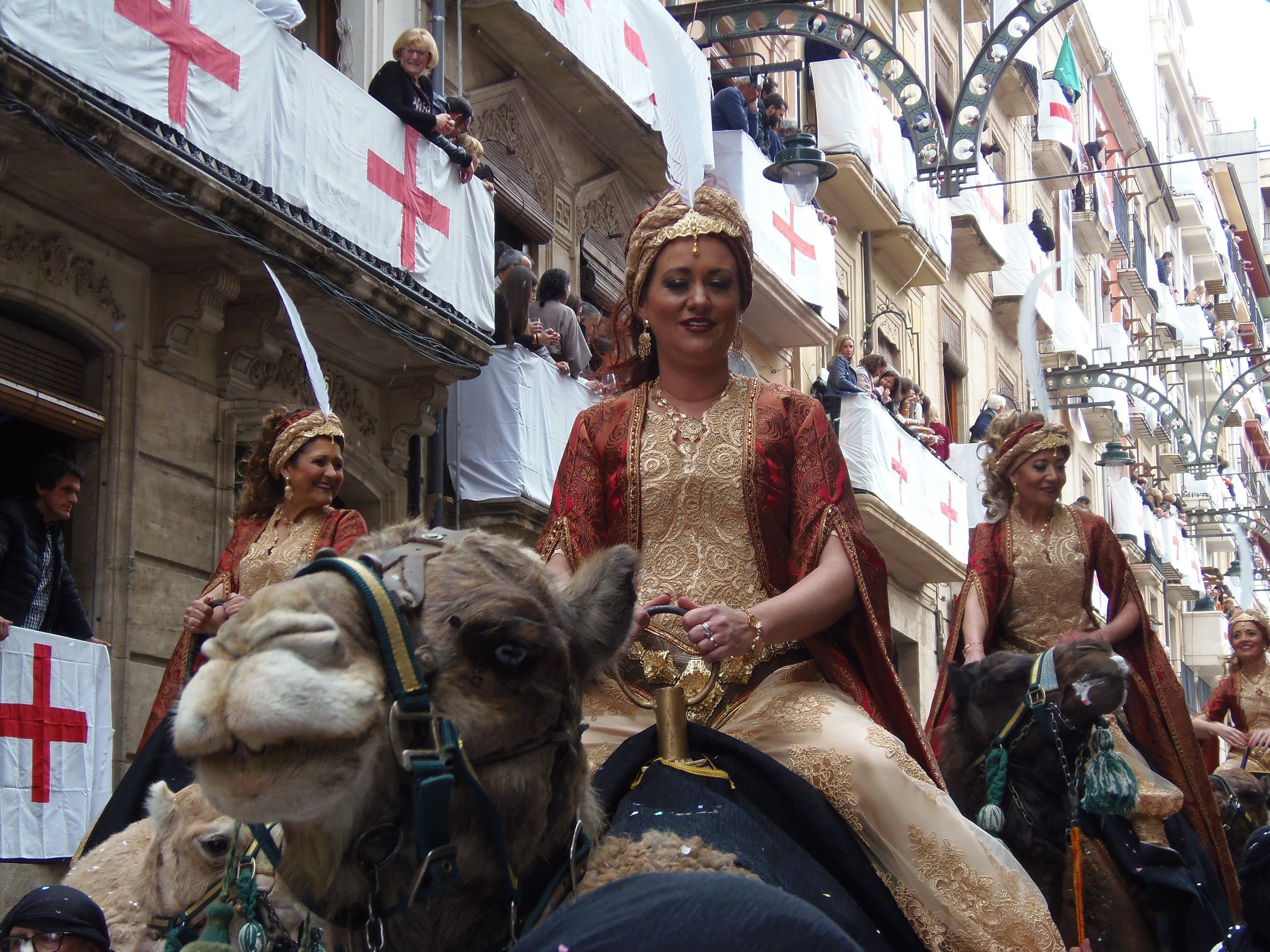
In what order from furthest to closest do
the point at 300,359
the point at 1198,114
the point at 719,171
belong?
the point at 1198,114 < the point at 719,171 < the point at 300,359

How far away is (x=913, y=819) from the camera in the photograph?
11.1 feet

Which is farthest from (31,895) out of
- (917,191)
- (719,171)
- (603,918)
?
(917,191)

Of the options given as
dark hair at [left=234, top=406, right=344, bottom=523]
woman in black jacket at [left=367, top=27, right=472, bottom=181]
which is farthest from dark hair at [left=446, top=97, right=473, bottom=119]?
dark hair at [left=234, top=406, right=344, bottom=523]

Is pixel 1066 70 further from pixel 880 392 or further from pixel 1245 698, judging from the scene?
pixel 1245 698

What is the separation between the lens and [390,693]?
2219mm

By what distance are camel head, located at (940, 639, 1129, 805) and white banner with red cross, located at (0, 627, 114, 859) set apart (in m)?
3.92

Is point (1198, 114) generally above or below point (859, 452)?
above

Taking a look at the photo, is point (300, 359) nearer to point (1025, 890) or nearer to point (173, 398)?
point (173, 398)

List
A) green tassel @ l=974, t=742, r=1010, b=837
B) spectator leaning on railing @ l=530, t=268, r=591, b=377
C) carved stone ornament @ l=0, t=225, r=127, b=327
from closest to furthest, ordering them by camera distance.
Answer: green tassel @ l=974, t=742, r=1010, b=837 < carved stone ornament @ l=0, t=225, r=127, b=327 < spectator leaning on railing @ l=530, t=268, r=591, b=377

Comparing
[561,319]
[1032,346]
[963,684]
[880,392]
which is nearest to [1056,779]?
[963,684]

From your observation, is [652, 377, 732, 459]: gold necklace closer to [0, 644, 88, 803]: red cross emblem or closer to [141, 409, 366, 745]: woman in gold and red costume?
[141, 409, 366, 745]: woman in gold and red costume

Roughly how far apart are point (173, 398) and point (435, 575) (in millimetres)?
8407

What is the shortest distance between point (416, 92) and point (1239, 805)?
7009mm

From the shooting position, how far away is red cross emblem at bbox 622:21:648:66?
14.3 metres
